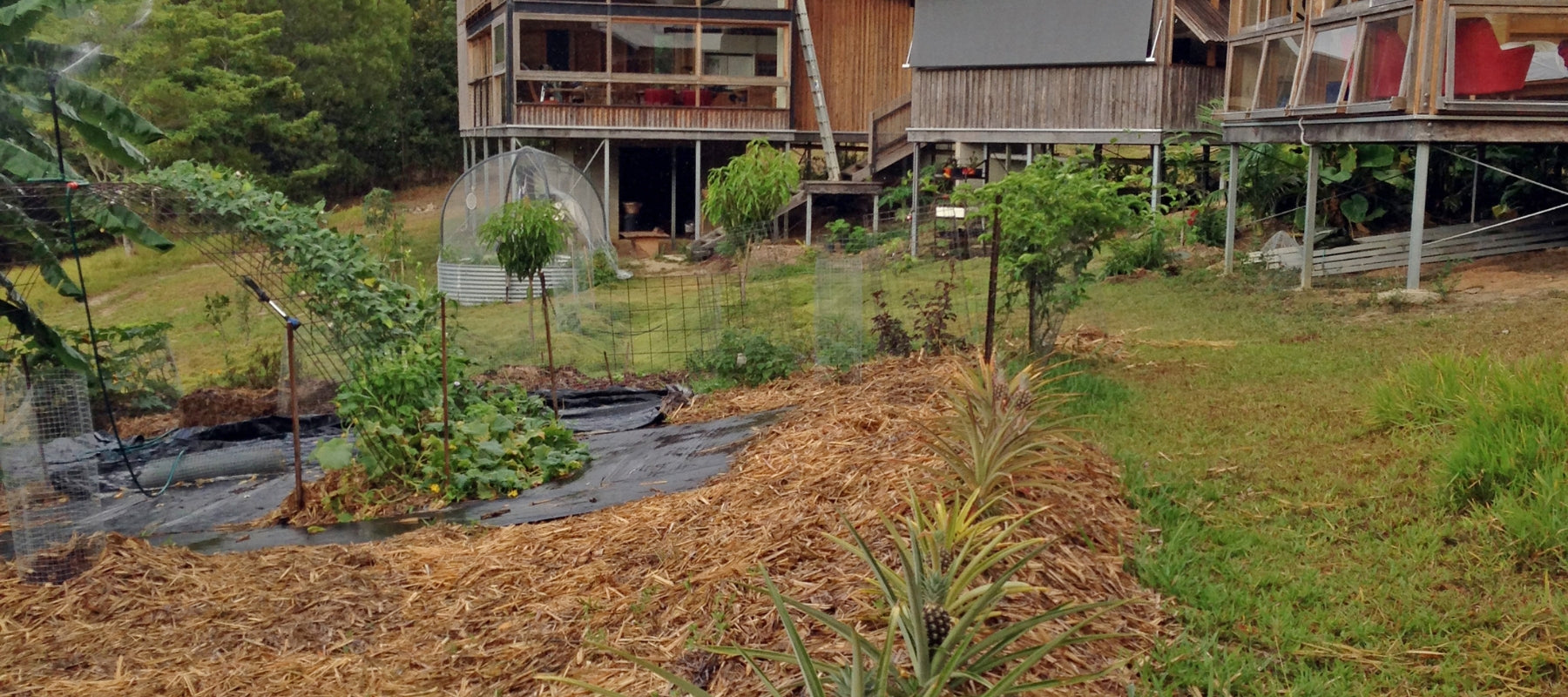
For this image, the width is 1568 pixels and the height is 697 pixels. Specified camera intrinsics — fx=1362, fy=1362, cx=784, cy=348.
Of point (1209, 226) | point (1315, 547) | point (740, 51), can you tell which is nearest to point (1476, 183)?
point (1209, 226)

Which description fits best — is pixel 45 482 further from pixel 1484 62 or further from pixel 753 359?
pixel 1484 62

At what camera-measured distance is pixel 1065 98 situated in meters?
21.9

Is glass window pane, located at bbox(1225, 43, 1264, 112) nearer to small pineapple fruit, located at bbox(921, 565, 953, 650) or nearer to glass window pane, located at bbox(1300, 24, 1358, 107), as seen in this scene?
glass window pane, located at bbox(1300, 24, 1358, 107)

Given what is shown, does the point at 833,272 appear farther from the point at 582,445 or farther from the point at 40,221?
the point at 40,221

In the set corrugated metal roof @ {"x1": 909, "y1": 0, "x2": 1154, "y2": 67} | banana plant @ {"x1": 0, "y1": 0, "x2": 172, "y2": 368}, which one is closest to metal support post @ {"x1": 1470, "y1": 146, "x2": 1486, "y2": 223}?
corrugated metal roof @ {"x1": 909, "y1": 0, "x2": 1154, "y2": 67}

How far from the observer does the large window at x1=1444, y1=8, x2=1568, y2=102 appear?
42.9 ft

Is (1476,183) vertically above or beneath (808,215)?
above

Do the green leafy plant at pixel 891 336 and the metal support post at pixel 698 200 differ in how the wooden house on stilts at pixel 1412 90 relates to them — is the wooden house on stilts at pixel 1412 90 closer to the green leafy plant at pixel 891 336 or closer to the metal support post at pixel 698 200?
the green leafy plant at pixel 891 336

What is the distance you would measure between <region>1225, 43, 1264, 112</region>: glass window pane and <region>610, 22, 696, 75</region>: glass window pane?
13859 millimetres

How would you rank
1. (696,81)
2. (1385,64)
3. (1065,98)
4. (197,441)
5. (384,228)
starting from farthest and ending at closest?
1. (696,81)
2. (384,228)
3. (1065,98)
4. (1385,64)
5. (197,441)

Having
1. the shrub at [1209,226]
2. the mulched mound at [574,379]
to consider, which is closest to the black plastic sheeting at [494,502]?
the mulched mound at [574,379]

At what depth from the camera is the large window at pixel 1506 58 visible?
1306cm

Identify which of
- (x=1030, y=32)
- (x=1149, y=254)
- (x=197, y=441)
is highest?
(x=1030, y=32)

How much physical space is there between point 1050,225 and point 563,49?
80.2 feet
